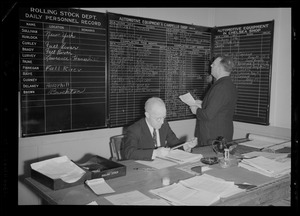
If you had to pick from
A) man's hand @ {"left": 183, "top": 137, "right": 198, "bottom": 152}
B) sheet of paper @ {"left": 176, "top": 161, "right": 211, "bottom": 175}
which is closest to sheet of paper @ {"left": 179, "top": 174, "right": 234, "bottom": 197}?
sheet of paper @ {"left": 176, "top": 161, "right": 211, "bottom": 175}

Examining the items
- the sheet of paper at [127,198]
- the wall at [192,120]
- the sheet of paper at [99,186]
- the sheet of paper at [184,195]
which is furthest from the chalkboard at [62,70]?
the sheet of paper at [184,195]

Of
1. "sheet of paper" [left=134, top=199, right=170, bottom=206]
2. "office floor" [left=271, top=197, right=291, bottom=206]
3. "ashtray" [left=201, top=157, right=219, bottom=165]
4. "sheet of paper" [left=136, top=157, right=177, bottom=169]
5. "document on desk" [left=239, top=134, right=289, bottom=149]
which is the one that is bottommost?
"office floor" [left=271, top=197, right=291, bottom=206]

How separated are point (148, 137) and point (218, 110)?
947 mm

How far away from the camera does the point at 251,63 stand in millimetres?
3867

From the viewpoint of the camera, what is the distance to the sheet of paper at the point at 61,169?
186 centimetres

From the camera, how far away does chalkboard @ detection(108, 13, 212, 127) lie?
134 inches

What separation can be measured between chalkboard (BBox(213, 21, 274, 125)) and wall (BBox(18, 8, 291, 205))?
8 centimetres

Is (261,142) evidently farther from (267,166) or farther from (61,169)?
(61,169)

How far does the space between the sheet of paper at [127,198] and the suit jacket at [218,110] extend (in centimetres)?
166

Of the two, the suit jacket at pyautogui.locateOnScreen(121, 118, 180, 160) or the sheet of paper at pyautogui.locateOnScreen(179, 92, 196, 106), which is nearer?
the suit jacket at pyautogui.locateOnScreen(121, 118, 180, 160)

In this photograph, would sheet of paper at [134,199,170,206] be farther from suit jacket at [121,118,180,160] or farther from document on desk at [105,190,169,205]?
suit jacket at [121,118,180,160]

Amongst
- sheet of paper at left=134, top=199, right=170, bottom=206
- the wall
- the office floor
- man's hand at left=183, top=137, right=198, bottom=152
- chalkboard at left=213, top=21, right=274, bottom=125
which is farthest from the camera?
chalkboard at left=213, top=21, right=274, bottom=125

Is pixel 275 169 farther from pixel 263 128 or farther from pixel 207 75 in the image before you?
pixel 207 75
